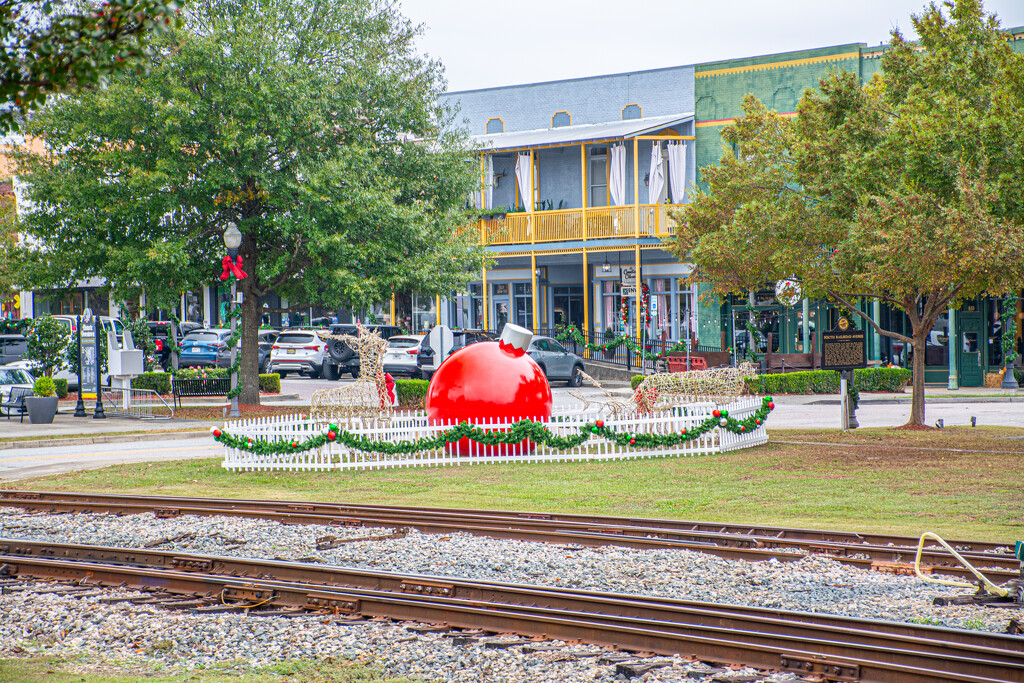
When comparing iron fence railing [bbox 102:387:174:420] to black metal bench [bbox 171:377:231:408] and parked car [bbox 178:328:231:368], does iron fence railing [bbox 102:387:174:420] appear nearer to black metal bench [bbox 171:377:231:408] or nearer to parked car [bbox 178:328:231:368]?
black metal bench [bbox 171:377:231:408]

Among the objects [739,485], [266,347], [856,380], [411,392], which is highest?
A: [266,347]

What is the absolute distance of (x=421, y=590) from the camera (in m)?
7.61

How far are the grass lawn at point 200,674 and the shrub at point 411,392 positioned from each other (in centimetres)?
2055

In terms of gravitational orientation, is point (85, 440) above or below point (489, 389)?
below

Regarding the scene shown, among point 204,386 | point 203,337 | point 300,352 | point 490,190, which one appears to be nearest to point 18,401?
point 204,386

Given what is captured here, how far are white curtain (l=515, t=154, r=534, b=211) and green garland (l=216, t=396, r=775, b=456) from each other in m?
23.9

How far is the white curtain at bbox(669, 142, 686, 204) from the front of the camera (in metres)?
37.0

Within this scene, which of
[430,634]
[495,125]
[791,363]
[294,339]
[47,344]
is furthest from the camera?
[495,125]

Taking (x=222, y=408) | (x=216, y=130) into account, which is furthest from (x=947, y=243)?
(x=222, y=408)

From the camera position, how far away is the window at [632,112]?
39.5m

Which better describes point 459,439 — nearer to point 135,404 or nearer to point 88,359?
point 88,359

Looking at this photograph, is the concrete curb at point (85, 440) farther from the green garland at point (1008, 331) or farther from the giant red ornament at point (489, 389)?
the green garland at point (1008, 331)

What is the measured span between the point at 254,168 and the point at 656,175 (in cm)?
1762

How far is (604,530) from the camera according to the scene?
9977 mm
